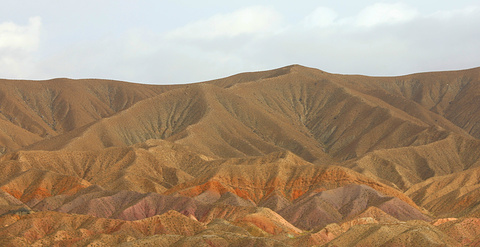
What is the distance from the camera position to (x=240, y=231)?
116 m

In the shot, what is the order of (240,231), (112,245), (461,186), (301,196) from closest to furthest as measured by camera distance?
(112,245) < (240,231) < (301,196) < (461,186)

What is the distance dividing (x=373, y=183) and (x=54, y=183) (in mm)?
63362

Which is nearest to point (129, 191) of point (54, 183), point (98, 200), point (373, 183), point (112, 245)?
point (98, 200)

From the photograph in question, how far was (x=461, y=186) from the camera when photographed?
192875mm

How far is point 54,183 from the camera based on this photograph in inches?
6939

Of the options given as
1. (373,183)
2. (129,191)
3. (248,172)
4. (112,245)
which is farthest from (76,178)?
(112,245)

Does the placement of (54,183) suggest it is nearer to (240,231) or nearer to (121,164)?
(121,164)

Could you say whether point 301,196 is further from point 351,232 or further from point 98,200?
point 351,232

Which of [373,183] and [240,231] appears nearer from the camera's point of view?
[240,231]

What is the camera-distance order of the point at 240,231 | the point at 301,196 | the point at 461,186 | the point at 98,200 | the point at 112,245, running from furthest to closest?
the point at 461,186 → the point at 301,196 → the point at 98,200 → the point at 240,231 → the point at 112,245

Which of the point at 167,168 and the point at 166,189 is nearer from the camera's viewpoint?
the point at 166,189

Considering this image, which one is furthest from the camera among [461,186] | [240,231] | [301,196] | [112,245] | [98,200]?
[461,186]

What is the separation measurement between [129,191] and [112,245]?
6460cm

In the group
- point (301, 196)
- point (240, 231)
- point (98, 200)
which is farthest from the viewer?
point (301, 196)
